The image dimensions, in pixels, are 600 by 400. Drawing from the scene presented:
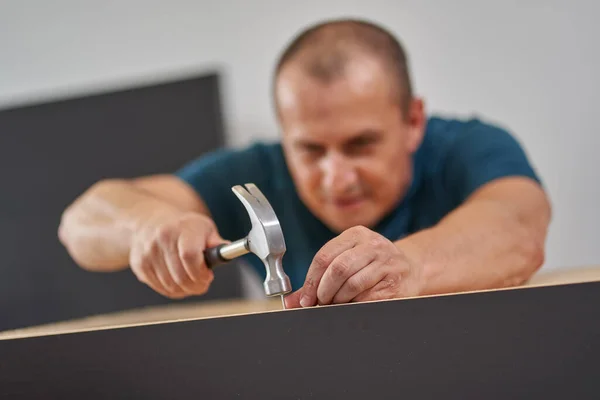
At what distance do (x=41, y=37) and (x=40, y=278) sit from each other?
28.1 inches

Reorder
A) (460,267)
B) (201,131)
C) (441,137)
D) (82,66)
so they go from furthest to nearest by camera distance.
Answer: (82,66) → (201,131) → (441,137) → (460,267)

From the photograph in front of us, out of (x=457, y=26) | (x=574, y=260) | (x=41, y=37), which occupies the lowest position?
(x=574, y=260)

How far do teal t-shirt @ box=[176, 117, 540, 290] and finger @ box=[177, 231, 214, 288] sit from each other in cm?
19

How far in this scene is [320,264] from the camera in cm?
55

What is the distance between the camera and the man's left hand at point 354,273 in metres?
0.53

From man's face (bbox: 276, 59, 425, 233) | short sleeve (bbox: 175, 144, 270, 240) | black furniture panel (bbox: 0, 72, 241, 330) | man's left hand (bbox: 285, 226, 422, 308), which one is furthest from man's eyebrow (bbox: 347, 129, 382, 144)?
black furniture panel (bbox: 0, 72, 241, 330)

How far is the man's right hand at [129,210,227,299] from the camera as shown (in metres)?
0.72

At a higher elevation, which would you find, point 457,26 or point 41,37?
point 41,37

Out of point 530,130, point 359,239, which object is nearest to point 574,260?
point 530,130

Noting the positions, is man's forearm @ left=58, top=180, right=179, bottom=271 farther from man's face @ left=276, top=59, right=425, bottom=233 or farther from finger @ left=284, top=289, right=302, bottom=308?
finger @ left=284, top=289, right=302, bottom=308

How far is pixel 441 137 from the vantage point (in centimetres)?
115

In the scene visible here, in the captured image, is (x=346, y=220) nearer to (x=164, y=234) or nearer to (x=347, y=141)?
(x=347, y=141)

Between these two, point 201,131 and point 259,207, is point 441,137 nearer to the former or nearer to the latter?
point 259,207

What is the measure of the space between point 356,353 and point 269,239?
0.46 ft
